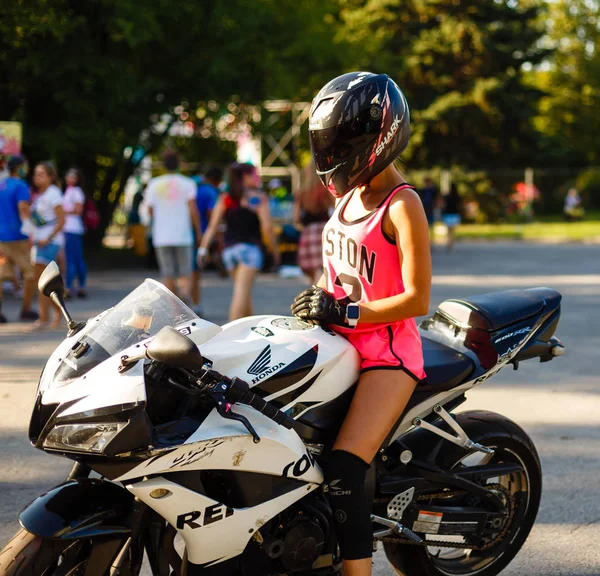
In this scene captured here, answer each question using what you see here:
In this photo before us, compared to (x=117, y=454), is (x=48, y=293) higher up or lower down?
higher up

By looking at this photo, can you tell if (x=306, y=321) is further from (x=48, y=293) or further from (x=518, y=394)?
(x=518, y=394)

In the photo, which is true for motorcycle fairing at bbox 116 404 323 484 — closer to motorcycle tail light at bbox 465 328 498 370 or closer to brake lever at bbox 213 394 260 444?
brake lever at bbox 213 394 260 444

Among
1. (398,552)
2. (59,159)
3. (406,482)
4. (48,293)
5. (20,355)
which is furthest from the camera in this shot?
(59,159)

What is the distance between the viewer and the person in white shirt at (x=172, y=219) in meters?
11.3

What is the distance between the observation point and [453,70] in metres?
44.2

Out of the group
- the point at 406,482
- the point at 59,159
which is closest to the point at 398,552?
the point at 406,482

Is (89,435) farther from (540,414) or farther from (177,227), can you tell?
(177,227)

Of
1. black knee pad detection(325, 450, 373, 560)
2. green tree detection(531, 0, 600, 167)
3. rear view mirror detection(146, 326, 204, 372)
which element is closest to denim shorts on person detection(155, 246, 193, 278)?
black knee pad detection(325, 450, 373, 560)

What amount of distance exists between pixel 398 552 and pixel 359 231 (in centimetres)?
140

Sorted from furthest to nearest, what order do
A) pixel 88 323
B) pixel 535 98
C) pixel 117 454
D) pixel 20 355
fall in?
pixel 535 98 → pixel 20 355 → pixel 88 323 → pixel 117 454

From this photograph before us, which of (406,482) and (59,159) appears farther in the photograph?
(59,159)

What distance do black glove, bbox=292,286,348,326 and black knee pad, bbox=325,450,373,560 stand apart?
45 cm

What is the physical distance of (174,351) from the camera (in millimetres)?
2627

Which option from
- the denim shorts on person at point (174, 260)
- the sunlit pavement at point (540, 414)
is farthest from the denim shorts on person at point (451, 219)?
the denim shorts on person at point (174, 260)
